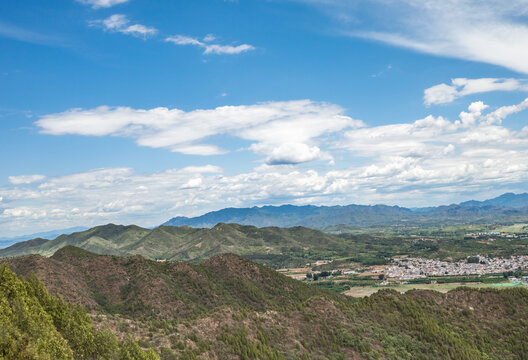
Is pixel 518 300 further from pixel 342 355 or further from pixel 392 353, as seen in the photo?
pixel 342 355

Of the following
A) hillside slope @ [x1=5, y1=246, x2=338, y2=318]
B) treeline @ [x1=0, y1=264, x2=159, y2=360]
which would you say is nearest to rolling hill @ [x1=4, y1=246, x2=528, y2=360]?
treeline @ [x1=0, y1=264, x2=159, y2=360]

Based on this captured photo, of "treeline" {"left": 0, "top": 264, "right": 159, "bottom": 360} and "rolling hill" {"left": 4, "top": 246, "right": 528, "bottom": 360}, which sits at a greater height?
"treeline" {"left": 0, "top": 264, "right": 159, "bottom": 360}

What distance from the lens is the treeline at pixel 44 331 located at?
125 feet

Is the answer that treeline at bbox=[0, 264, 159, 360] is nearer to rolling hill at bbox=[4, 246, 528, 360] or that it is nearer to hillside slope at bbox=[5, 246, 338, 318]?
rolling hill at bbox=[4, 246, 528, 360]

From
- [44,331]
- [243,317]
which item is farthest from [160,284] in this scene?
[44,331]

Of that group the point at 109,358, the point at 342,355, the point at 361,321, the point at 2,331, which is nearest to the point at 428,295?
the point at 361,321

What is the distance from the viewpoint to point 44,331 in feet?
149

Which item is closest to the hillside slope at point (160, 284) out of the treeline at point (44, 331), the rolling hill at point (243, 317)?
the rolling hill at point (243, 317)

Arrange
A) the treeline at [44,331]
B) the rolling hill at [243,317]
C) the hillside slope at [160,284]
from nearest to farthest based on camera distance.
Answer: the treeline at [44,331] → the rolling hill at [243,317] → the hillside slope at [160,284]

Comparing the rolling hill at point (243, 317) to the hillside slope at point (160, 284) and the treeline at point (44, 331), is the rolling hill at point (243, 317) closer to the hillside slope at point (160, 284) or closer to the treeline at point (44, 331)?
the treeline at point (44, 331)

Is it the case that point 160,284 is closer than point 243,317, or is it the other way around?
point 243,317

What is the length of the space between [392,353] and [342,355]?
12342 millimetres

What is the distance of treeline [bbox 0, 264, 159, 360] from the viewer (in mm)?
38125

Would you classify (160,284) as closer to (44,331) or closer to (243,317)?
(243,317)
